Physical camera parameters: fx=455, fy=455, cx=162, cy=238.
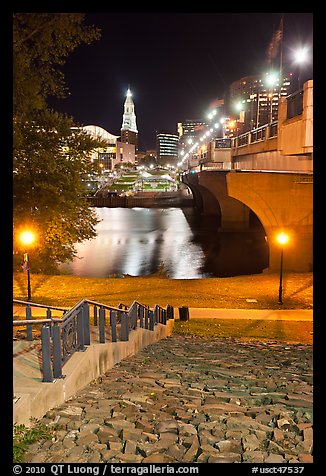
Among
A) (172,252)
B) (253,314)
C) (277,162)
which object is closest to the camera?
(253,314)

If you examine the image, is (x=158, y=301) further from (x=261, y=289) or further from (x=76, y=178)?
(x=76, y=178)

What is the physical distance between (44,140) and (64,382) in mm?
8845

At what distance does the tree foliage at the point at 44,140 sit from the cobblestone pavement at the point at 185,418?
263 inches

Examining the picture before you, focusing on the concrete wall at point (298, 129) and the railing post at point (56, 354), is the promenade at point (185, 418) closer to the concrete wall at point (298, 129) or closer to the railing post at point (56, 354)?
the railing post at point (56, 354)

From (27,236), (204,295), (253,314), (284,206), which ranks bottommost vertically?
(253,314)

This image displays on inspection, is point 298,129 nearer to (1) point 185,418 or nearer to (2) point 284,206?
(1) point 185,418

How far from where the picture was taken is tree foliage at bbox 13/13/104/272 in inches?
430

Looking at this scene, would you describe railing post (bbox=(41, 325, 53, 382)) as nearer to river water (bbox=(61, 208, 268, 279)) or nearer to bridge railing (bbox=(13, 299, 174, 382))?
bridge railing (bbox=(13, 299, 174, 382))

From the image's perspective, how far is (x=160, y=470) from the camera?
4.52 meters

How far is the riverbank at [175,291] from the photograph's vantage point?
2277cm

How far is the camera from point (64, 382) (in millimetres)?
6559

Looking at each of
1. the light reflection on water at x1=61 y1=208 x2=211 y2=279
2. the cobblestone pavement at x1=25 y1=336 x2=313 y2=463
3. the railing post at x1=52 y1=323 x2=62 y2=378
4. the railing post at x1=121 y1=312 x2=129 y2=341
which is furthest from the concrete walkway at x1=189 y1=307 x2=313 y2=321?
the light reflection on water at x1=61 y1=208 x2=211 y2=279

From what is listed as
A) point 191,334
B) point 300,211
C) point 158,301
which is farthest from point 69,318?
point 300,211

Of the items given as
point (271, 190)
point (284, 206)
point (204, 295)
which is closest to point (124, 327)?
point (204, 295)
